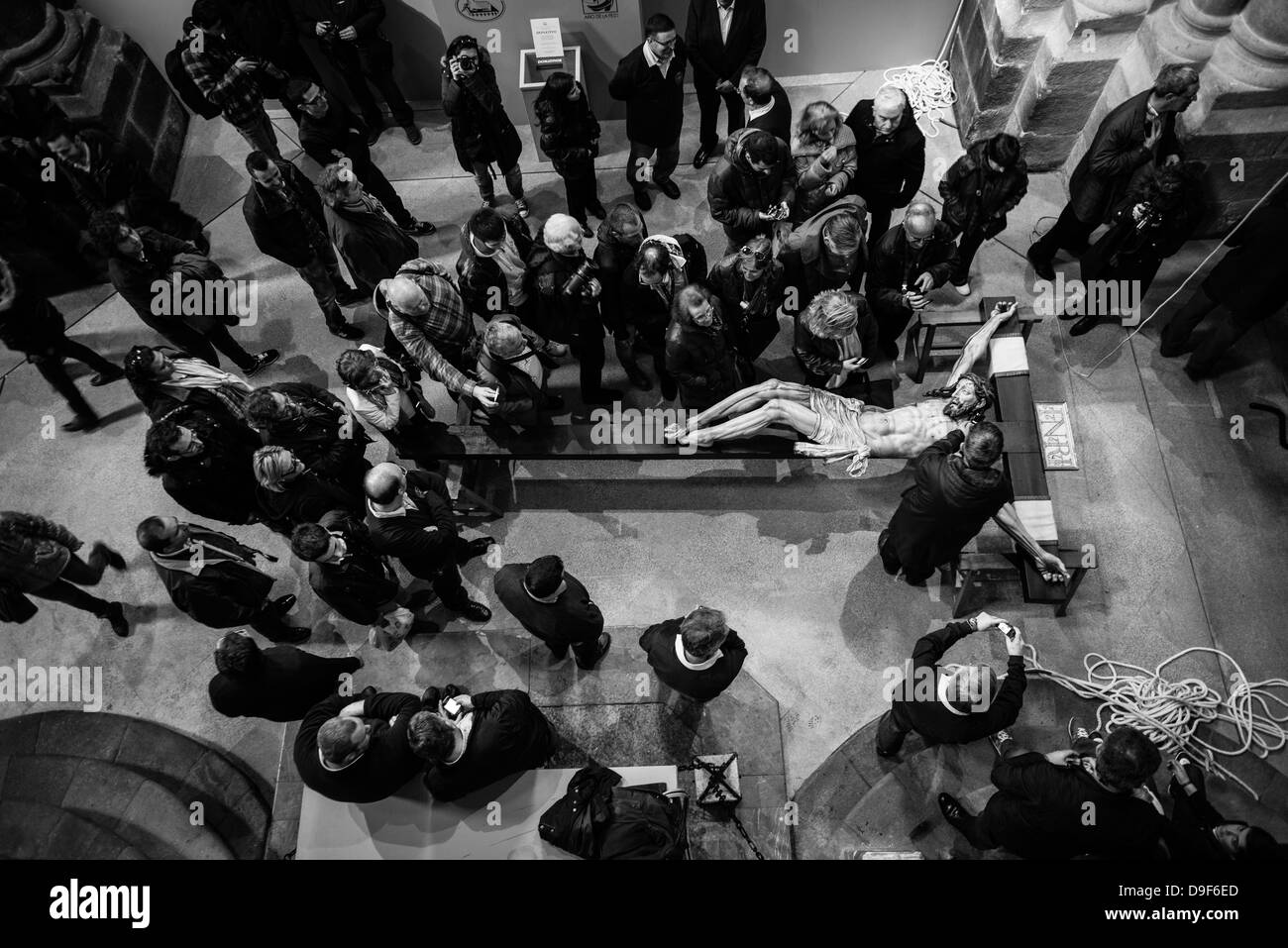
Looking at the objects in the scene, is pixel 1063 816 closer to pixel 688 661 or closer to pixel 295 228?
pixel 688 661

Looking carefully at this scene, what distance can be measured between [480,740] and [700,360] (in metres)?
2.81

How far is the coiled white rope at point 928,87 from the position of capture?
27.3ft

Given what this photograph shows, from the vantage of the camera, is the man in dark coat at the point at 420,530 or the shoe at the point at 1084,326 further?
the shoe at the point at 1084,326

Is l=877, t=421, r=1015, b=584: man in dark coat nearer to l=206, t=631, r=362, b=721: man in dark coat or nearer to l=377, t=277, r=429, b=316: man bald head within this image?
l=377, t=277, r=429, b=316: man bald head

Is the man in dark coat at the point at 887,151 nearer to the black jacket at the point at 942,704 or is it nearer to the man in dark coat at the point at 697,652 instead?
the black jacket at the point at 942,704

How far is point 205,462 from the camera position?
5340 millimetres

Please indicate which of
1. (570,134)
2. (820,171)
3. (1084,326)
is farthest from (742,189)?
(1084,326)

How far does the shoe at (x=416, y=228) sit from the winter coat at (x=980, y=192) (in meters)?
4.64

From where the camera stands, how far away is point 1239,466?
6391mm

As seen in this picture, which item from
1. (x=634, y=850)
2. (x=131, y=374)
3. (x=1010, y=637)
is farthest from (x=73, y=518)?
(x=1010, y=637)

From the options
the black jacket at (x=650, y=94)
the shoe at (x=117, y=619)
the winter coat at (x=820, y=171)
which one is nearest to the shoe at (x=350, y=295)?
the black jacket at (x=650, y=94)

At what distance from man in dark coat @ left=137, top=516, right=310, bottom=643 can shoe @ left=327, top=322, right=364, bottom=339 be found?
2460 millimetres

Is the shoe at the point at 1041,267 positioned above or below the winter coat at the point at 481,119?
below
